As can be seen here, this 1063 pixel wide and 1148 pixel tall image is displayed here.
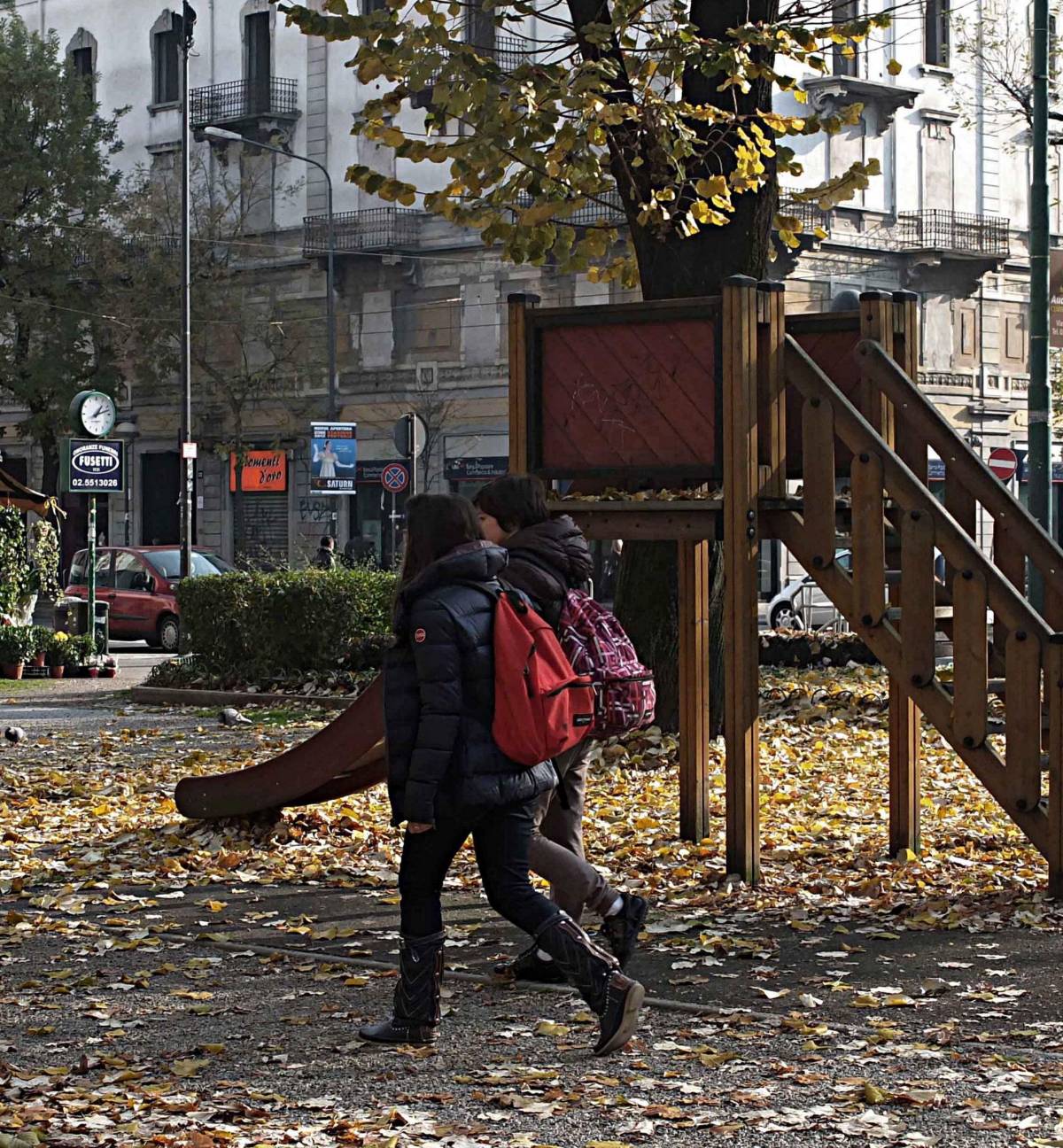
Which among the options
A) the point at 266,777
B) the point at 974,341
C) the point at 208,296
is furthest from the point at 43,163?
the point at 266,777

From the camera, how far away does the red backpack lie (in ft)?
19.9

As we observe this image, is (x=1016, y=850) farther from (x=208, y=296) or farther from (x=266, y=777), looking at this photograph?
(x=208, y=296)

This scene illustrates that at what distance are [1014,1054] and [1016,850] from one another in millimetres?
4027

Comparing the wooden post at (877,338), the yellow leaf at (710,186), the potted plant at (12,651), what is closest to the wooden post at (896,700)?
the wooden post at (877,338)

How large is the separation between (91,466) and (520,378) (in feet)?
53.2

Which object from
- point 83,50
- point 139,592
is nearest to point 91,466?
point 139,592

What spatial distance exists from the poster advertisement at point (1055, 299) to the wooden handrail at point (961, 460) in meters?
12.0

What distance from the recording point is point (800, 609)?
34156mm

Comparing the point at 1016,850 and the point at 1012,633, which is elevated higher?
the point at 1012,633

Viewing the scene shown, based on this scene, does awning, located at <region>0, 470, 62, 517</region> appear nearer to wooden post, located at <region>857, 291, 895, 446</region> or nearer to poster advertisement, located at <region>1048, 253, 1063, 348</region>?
poster advertisement, located at <region>1048, 253, 1063, 348</region>

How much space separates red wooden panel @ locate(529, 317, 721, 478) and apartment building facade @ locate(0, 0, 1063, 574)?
38.8 m

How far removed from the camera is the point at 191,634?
20.8 metres

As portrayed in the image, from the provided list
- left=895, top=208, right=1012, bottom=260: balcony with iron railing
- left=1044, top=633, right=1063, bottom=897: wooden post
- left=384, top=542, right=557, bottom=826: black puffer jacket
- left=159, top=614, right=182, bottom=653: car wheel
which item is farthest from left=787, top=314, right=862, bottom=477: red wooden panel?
left=895, top=208, right=1012, bottom=260: balcony with iron railing

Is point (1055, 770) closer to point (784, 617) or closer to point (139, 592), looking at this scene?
point (784, 617)
